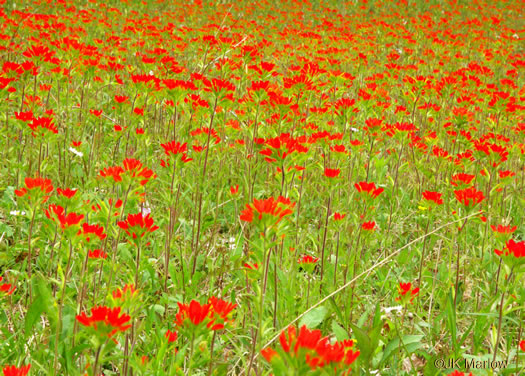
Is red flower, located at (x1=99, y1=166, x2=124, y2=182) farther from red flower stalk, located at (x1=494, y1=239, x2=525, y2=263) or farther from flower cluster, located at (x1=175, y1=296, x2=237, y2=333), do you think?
red flower stalk, located at (x1=494, y1=239, x2=525, y2=263)

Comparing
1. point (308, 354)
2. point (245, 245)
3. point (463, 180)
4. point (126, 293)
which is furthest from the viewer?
point (245, 245)

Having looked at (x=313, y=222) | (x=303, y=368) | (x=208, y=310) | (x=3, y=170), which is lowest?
(x=313, y=222)

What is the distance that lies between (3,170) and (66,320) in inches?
77.4

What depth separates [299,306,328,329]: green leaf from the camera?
6.51 feet

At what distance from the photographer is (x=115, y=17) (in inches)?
308

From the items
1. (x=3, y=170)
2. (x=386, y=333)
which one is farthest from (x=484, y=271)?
(x=3, y=170)

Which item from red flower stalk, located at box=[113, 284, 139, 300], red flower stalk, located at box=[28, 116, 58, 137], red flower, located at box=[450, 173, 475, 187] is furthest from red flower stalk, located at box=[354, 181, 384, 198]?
red flower stalk, located at box=[28, 116, 58, 137]

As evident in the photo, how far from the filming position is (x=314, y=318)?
79.2 inches

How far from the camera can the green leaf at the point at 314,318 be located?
6.51 ft

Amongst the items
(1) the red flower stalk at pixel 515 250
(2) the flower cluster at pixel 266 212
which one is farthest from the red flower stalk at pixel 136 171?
(1) the red flower stalk at pixel 515 250

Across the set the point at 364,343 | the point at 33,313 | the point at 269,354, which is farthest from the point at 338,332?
the point at 33,313

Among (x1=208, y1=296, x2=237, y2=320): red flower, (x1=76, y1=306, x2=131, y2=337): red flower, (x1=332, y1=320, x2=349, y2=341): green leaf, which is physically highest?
(x1=76, y1=306, x2=131, y2=337): red flower

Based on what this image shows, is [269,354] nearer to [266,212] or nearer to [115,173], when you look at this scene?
[266,212]

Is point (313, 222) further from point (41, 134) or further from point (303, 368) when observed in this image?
point (303, 368)
